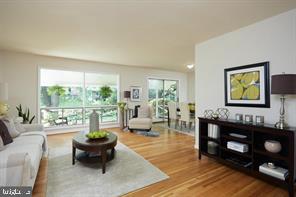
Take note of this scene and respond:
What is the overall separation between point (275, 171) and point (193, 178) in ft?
3.52

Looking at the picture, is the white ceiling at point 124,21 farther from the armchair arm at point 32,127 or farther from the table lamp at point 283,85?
the armchair arm at point 32,127

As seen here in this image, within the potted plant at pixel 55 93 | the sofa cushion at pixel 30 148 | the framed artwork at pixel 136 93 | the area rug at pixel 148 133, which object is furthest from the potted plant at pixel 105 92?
the sofa cushion at pixel 30 148

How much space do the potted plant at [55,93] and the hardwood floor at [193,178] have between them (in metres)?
3.24

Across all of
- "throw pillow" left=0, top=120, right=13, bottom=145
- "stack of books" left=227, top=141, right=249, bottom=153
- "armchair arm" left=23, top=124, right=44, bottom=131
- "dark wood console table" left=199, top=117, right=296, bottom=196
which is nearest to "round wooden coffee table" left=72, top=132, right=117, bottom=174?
"throw pillow" left=0, top=120, right=13, bottom=145

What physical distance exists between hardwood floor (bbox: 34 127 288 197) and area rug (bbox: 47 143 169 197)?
166mm

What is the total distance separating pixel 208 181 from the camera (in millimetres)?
2289

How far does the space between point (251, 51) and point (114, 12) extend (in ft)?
7.66

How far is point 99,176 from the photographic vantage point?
2398 mm

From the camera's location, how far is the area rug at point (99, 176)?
204 cm

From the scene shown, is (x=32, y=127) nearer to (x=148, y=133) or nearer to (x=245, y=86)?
(x=148, y=133)

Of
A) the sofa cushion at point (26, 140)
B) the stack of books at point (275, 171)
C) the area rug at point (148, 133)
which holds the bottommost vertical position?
the area rug at point (148, 133)

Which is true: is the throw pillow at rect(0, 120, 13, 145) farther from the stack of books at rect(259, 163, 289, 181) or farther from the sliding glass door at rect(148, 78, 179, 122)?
the sliding glass door at rect(148, 78, 179, 122)

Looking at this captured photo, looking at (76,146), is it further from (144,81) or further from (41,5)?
(144,81)

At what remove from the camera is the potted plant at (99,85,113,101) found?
5.96 m
